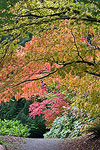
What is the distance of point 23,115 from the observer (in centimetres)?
1548

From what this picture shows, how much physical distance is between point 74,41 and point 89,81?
1206mm

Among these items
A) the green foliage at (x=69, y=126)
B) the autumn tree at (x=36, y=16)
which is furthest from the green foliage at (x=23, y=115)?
the autumn tree at (x=36, y=16)

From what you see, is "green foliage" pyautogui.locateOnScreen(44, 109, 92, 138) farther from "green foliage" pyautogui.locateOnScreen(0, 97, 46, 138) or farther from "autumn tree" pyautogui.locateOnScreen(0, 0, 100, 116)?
"green foliage" pyautogui.locateOnScreen(0, 97, 46, 138)

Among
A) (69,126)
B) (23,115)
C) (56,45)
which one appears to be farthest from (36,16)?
(23,115)

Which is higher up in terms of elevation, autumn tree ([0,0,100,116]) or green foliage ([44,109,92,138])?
autumn tree ([0,0,100,116])

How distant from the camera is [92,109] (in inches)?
229

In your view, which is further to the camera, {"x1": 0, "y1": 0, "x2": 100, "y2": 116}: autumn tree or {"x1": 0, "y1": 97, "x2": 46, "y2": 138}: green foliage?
{"x1": 0, "y1": 97, "x2": 46, "y2": 138}: green foliage

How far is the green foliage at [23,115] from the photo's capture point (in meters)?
15.4

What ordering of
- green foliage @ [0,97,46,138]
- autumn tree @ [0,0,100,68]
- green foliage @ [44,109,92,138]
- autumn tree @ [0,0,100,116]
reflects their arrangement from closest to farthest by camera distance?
autumn tree @ [0,0,100,68], autumn tree @ [0,0,100,116], green foliage @ [44,109,92,138], green foliage @ [0,97,46,138]

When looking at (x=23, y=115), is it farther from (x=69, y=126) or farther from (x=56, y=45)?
(x=56, y=45)

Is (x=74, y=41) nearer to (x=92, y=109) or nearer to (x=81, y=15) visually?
(x=81, y=15)

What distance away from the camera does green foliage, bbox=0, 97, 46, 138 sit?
15422mm

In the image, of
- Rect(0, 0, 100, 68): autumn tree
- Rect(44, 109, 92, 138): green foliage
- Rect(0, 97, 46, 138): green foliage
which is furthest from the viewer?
Rect(0, 97, 46, 138): green foliage

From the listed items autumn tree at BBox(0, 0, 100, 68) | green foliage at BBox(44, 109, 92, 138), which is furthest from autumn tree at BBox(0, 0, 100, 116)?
green foliage at BBox(44, 109, 92, 138)
